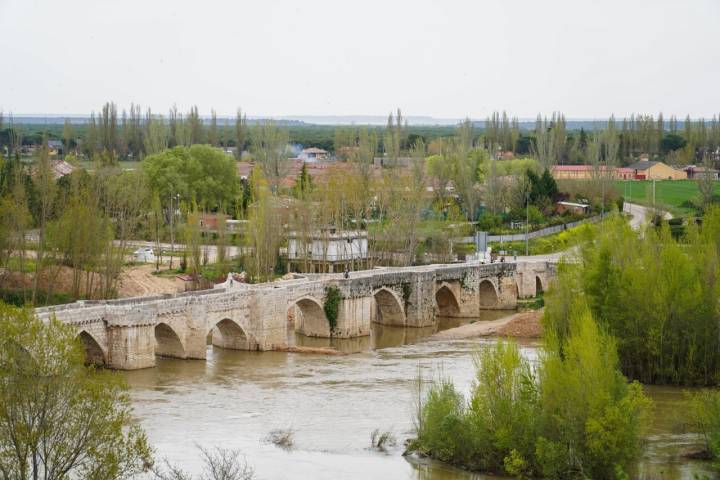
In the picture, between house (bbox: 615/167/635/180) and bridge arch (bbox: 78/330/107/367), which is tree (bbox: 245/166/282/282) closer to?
bridge arch (bbox: 78/330/107/367)

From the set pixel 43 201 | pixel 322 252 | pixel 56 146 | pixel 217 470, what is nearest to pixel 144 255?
pixel 322 252

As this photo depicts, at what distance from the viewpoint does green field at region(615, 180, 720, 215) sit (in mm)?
74244

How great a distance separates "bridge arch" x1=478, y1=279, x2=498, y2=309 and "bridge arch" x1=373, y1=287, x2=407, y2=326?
6.08m

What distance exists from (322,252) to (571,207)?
24.7 meters

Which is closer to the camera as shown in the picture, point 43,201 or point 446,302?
point 43,201

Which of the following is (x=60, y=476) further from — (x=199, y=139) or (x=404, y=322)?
(x=199, y=139)

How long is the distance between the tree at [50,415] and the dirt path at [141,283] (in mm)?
23061

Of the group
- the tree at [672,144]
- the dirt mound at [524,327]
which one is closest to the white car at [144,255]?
the dirt mound at [524,327]

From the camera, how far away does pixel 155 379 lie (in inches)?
1328

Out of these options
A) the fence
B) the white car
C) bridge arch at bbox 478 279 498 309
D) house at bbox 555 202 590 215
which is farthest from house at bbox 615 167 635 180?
the white car

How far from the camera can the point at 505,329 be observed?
4438 centimetres

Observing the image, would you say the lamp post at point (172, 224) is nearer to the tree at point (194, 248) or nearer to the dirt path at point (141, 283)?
the tree at point (194, 248)

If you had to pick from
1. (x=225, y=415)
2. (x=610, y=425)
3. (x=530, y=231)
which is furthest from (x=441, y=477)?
(x=530, y=231)

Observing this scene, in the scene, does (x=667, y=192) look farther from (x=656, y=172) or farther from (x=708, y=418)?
(x=708, y=418)
